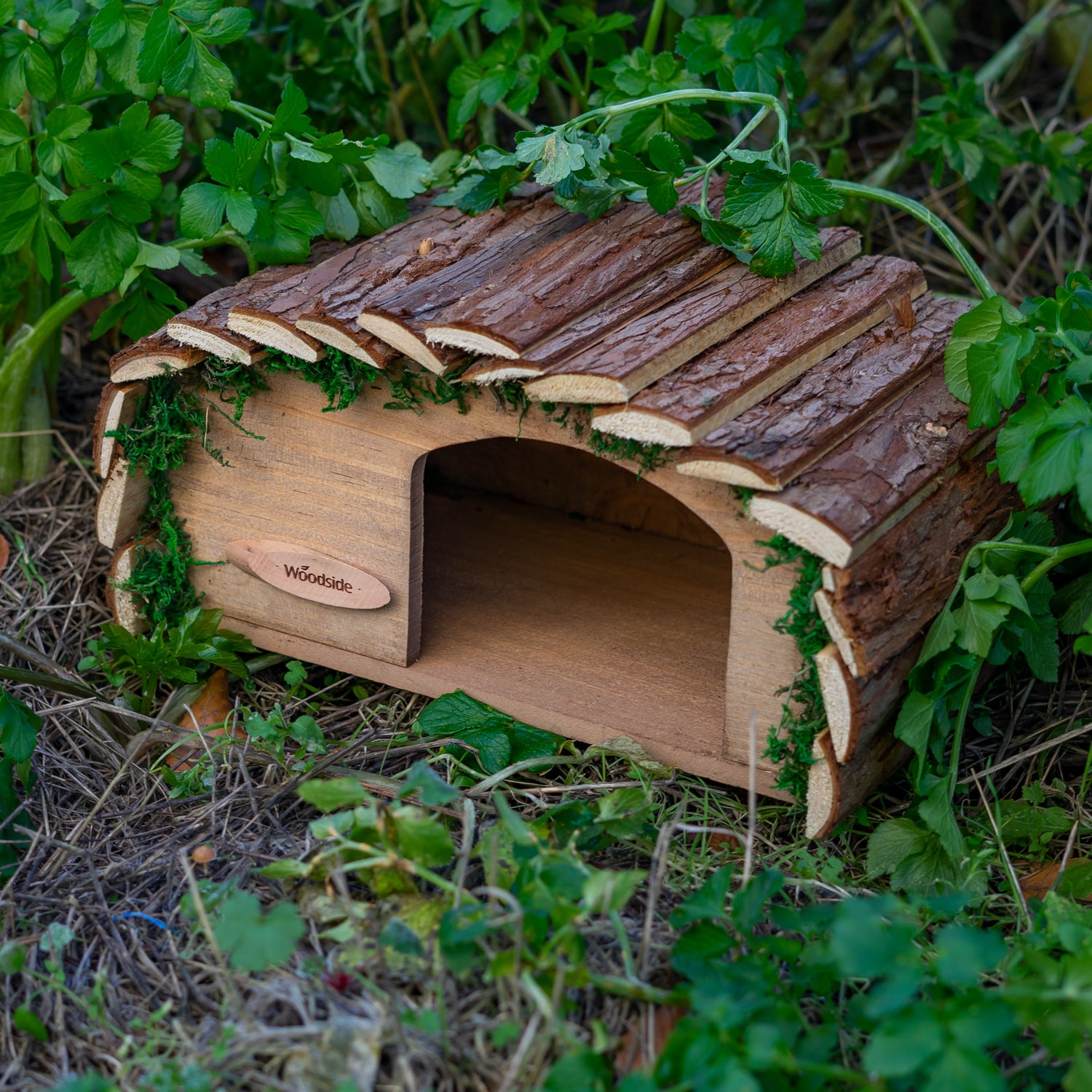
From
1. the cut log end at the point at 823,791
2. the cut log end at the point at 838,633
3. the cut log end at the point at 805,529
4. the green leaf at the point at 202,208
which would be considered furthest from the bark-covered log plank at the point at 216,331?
the cut log end at the point at 823,791

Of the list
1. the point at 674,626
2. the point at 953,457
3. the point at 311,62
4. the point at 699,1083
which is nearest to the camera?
the point at 699,1083

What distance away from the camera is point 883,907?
1.31m

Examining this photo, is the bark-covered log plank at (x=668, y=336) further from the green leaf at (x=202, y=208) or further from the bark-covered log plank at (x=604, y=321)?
the green leaf at (x=202, y=208)

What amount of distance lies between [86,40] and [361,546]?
3.24 feet

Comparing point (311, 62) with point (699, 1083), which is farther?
point (311, 62)

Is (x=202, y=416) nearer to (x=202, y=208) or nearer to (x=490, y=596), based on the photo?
(x=202, y=208)

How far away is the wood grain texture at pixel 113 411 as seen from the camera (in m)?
2.07

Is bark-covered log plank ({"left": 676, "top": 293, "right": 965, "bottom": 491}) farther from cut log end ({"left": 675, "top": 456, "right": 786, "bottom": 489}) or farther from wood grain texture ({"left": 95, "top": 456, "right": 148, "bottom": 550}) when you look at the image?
wood grain texture ({"left": 95, "top": 456, "right": 148, "bottom": 550})

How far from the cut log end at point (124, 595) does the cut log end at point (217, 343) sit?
1.51ft

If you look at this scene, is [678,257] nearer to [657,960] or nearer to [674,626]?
[674,626]

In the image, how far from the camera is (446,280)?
1.93m

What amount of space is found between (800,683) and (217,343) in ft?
3.50

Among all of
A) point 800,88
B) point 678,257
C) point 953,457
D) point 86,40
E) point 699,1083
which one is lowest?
point 699,1083

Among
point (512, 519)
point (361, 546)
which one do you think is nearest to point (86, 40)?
point (361, 546)
